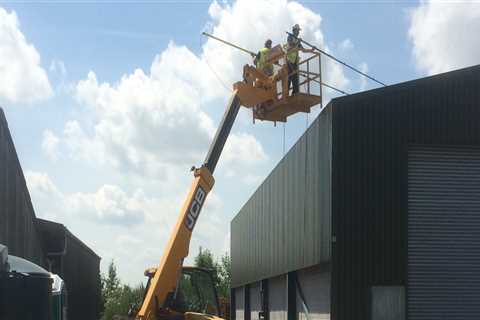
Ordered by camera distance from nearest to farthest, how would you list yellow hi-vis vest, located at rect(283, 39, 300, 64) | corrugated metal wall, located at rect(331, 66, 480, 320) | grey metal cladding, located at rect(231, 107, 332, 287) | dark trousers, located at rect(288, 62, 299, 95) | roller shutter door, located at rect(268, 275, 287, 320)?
corrugated metal wall, located at rect(331, 66, 480, 320), grey metal cladding, located at rect(231, 107, 332, 287), dark trousers, located at rect(288, 62, 299, 95), yellow hi-vis vest, located at rect(283, 39, 300, 64), roller shutter door, located at rect(268, 275, 287, 320)

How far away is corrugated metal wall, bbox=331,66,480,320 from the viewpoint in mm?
16891

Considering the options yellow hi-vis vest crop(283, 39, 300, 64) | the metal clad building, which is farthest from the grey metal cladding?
yellow hi-vis vest crop(283, 39, 300, 64)

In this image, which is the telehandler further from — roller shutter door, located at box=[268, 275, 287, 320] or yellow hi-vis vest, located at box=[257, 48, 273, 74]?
roller shutter door, located at box=[268, 275, 287, 320]

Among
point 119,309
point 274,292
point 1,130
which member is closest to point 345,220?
point 1,130

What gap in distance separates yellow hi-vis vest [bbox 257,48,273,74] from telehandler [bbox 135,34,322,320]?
8.4 inches

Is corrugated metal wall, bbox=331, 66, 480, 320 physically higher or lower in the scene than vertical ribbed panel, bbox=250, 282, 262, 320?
higher

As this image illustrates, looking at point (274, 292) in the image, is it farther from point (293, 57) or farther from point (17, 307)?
point (17, 307)

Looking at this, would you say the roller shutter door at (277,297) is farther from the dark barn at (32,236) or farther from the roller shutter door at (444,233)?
the roller shutter door at (444,233)

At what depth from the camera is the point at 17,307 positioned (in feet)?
13.7

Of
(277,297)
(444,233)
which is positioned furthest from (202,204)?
(277,297)

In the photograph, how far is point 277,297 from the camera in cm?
2686

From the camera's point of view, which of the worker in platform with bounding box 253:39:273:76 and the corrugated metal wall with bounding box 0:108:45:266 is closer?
the corrugated metal wall with bounding box 0:108:45:266

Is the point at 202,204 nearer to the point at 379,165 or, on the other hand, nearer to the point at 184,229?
the point at 184,229

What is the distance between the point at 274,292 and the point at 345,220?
37.9 feet
